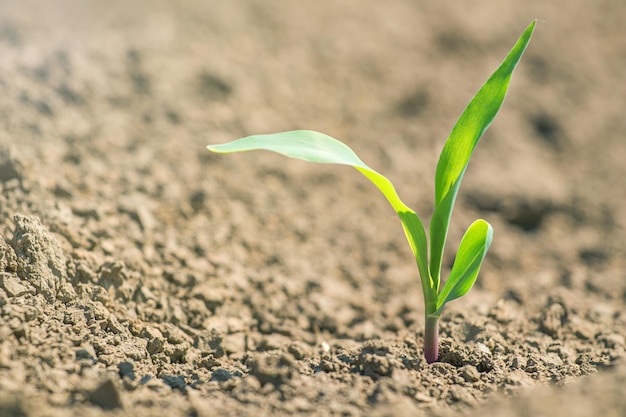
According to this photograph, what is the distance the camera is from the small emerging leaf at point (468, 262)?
4.26ft

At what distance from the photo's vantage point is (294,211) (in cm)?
235

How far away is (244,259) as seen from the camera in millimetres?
2047

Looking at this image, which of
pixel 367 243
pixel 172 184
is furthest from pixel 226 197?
pixel 367 243

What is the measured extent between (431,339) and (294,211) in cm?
104

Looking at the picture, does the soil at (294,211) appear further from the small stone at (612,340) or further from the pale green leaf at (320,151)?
the pale green leaf at (320,151)

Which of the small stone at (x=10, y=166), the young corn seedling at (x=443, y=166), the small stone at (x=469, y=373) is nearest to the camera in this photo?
the young corn seedling at (x=443, y=166)

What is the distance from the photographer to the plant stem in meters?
1.40

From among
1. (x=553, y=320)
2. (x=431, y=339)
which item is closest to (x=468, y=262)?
(x=431, y=339)

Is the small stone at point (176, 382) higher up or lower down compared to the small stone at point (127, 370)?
higher up

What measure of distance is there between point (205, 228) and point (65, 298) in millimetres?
708

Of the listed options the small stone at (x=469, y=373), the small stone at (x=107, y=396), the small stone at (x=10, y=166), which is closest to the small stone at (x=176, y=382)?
the small stone at (x=107, y=396)

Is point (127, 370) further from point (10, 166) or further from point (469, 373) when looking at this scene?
point (10, 166)

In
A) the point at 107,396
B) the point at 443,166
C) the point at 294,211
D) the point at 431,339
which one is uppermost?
the point at 294,211

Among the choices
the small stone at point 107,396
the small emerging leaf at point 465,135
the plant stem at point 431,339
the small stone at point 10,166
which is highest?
the small emerging leaf at point 465,135
